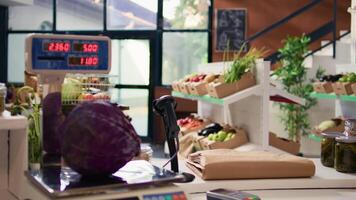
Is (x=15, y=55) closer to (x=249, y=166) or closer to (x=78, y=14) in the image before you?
(x=78, y=14)

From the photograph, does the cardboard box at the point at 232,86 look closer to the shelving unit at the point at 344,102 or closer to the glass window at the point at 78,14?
the shelving unit at the point at 344,102

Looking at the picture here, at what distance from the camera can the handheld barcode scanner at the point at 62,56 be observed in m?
1.43

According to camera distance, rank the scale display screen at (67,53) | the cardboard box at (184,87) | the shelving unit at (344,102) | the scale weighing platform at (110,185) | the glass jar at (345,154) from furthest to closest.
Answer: the shelving unit at (344,102), the cardboard box at (184,87), the glass jar at (345,154), the scale display screen at (67,53), the scale weighing platform at (110,185)

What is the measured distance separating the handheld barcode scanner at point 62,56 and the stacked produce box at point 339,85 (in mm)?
3473

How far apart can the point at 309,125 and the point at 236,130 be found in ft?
10.5

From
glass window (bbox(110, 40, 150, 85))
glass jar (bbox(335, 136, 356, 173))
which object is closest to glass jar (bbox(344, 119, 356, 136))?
glass jar (bbox(335, 136, 356, 173))

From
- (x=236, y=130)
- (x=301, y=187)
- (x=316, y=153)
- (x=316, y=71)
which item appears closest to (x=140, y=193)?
(x=301, y=187)

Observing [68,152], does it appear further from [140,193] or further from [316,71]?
[316,71]

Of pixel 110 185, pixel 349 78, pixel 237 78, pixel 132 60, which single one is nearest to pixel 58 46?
pixel 110 185

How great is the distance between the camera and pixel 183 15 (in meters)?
8.47

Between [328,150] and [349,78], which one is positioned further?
[349,78]

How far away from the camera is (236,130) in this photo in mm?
3779

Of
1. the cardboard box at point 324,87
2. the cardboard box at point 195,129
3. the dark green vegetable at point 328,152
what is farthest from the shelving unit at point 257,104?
the cardboard box at point 324,87

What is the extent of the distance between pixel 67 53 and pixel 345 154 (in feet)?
4.34
